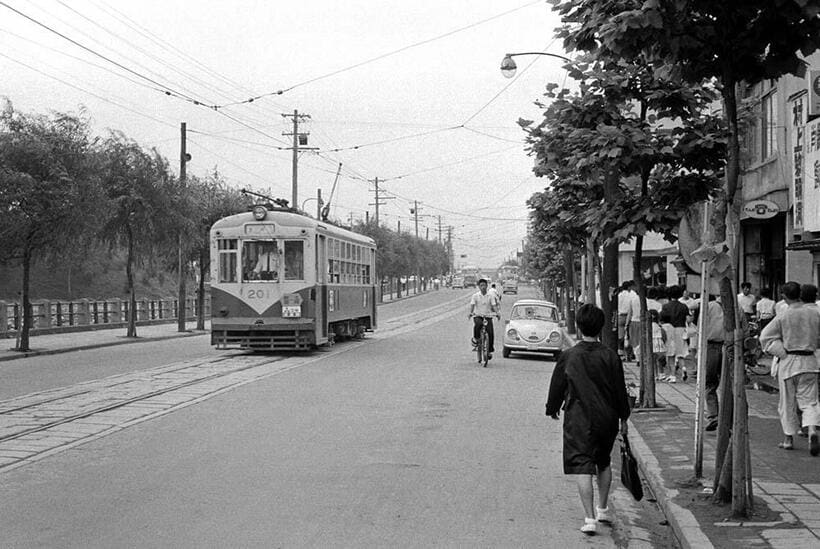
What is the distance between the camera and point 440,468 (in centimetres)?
930

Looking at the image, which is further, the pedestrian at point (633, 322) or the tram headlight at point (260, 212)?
the tram headlight at point (260, 212)

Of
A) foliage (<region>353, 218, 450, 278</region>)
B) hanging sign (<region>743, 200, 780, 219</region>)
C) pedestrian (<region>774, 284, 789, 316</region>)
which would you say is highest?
foliage (<region>353, 218, 450, 278</region>)

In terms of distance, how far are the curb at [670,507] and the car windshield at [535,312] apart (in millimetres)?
14046

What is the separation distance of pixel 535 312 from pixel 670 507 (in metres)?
17.6

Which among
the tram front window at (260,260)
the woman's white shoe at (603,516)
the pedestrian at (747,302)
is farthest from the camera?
the tram front window at (260,260)

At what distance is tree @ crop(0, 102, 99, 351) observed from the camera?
79.0 ft

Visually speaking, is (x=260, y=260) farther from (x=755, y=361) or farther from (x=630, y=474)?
(x=630, y=474)

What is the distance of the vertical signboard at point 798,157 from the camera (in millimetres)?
17719

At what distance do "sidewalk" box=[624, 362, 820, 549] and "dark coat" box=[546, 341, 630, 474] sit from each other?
2.87ft

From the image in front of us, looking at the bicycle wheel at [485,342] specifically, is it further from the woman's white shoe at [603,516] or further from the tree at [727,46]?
the woman's white shoe at [603,516]

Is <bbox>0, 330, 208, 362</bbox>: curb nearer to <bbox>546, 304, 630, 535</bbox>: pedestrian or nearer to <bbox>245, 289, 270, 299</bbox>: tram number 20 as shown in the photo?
<bbox>245, 289, 270, 299</bbox>: tram number 20

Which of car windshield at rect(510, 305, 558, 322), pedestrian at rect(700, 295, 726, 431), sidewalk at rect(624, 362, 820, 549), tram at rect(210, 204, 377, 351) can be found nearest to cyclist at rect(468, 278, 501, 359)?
car windshield at rect(510, 305, 558, 322)

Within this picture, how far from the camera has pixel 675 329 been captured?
58.6ft

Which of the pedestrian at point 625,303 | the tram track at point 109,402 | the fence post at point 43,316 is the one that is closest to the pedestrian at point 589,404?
the tram track at point 109,402
